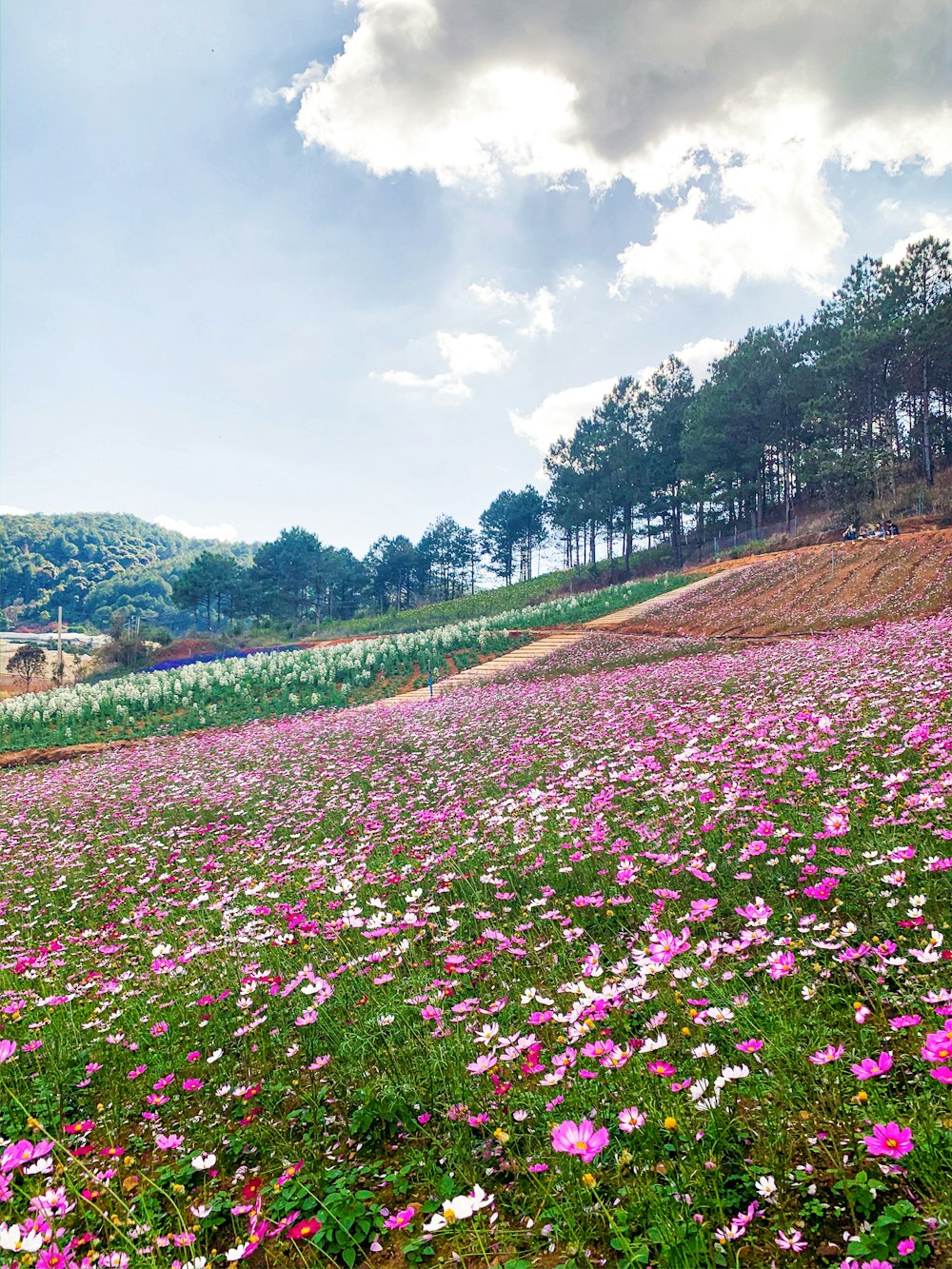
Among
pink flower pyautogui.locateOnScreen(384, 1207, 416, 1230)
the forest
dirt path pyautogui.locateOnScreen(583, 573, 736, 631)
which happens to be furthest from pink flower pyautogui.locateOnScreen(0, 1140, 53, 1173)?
the forest

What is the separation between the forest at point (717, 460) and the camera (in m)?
35.8

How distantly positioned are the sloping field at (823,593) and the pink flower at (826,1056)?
15156 mm

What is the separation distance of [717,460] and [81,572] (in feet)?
389

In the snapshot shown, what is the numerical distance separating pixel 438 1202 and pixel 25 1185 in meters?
1.59

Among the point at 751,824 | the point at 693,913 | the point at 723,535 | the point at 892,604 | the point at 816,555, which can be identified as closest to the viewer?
the point at 693,913

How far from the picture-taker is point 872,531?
27.8 meters

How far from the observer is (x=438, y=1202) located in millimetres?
1991

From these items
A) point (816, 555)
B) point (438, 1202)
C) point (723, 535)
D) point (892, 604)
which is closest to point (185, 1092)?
point (438, 1202)

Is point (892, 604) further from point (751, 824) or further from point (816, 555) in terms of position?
point (751, 824)

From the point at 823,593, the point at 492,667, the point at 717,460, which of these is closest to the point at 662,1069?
the point at 492,667

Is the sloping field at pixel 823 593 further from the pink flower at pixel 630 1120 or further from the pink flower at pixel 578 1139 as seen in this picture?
the pink flower at pixel 578 1139

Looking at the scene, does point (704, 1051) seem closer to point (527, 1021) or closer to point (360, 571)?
point (527, 1021)

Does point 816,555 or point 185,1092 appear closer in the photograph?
point 185,1092

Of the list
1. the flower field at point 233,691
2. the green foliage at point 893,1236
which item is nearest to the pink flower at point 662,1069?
the green foliage at point 893,1236
